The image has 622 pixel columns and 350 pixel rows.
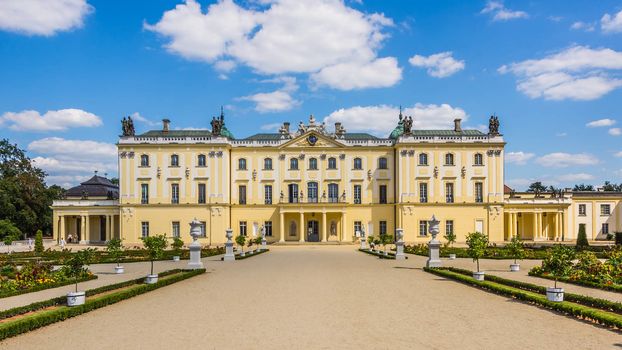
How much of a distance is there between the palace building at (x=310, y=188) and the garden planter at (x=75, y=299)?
3554 centimetres

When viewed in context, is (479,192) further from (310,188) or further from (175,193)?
(175,193)

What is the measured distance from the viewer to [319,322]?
1096 centimetres

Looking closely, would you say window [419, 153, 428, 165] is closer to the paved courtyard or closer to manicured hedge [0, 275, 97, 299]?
the paved courtyard

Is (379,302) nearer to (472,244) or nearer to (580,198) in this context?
(472,244)

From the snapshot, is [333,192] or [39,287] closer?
[39,287]

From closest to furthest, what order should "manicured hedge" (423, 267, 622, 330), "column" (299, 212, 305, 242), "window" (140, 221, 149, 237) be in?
"manicured hedge" (423, 267, 622, 330), "column" (299, 212, 305, 242), "window" (140, 221, 149, 237)

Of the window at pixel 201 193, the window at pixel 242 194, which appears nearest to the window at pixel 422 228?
the window at pixel 242 194

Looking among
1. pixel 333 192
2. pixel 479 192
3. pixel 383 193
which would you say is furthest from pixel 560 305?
pixel 333 192

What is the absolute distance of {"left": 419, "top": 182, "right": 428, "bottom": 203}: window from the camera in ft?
160

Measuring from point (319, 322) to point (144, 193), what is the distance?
136ft

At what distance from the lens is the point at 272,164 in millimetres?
50344

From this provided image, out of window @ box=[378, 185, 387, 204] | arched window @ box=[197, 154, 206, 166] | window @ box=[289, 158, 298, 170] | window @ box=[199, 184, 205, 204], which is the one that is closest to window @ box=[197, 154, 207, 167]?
arched window @ box=[197, 154, 206, 166]

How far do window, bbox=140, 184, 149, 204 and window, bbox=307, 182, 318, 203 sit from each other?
47.5 ft

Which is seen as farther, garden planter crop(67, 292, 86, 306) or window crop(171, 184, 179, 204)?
window crop(171, 184, 179, 204)
